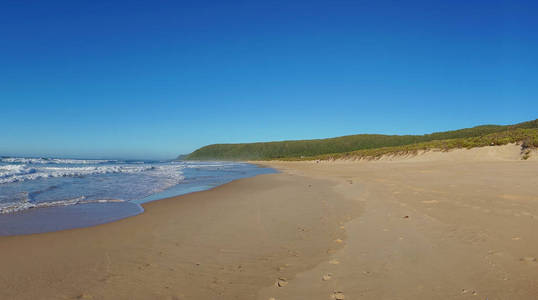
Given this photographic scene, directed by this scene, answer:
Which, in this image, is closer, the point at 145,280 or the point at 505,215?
the point at 145,280

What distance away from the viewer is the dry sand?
2.72m

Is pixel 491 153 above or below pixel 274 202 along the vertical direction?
above

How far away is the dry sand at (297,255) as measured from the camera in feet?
8.91

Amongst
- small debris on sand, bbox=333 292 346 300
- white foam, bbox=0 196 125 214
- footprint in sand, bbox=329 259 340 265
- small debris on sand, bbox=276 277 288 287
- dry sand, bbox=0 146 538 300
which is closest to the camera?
small debris on sand, bbox=333 292 346 300

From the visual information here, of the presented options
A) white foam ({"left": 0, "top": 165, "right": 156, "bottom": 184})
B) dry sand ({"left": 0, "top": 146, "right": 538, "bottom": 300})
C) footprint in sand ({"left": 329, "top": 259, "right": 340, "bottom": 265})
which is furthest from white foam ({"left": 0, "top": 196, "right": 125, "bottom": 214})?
footprint in sand ({"left": 329, "top": 259, "right": 340, "bottom": 265})

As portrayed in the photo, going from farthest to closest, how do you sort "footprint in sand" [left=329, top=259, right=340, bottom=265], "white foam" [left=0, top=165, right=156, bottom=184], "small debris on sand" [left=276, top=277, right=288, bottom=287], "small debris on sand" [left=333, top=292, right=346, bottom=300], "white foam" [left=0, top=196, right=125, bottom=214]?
"white foam" [left=0, top=165, right=156, bottom=184]
"white foam" [left=0, top=196, right=125, bottom=214]
"footprint in sand" [left=329, top=259, right=340, bottom=265]
"small debris on sand" [left=276, top=277, right=288, bottom=287]
"small debris on sand" [left=333, top=292, right=346, bottom=300]

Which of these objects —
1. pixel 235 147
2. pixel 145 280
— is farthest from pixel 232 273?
pixel 235 147

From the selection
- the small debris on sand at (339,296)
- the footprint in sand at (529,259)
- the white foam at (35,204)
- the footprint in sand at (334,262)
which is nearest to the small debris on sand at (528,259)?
the footprint in sand at (529,259)

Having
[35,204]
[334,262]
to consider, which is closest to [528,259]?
[334,262]

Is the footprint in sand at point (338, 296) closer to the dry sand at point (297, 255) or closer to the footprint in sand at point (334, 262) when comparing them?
the dry sand at point (297, 255)

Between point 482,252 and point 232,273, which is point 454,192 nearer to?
point 482,252

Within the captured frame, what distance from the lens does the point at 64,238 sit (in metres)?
4.66

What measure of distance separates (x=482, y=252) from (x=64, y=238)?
650 centimetres

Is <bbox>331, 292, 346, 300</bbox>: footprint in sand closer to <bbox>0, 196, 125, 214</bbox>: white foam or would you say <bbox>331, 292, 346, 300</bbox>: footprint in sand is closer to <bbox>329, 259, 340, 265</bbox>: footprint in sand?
<bbox>329, 259, 340, 265</bbox>: footprint in sand
